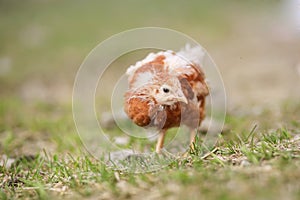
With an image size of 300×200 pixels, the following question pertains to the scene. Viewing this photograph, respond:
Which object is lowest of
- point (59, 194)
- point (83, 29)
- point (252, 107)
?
point (59, 194)

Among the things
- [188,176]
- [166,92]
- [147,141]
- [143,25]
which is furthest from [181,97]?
[143,25]

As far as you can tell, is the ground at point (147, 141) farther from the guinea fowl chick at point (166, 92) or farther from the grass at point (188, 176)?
the guinea fowl chick at point (166, 92)

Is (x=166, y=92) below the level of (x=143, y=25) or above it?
below

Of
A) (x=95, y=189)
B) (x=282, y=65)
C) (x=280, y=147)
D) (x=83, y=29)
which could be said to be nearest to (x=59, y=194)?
(x=95, y=189)

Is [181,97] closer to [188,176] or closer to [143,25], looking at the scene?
[188,176]

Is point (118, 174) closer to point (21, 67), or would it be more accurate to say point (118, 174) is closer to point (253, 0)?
point (21, 67)

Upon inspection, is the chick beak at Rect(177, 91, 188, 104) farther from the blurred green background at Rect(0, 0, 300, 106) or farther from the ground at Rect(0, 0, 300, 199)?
the blurred green background at Rect(0, 0, 300, 106)
